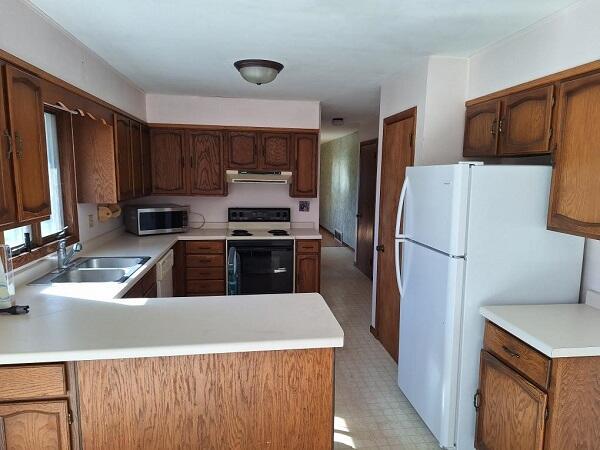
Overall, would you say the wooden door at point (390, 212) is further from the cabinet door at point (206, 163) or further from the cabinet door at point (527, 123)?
the cabinet door at point (206, 163)

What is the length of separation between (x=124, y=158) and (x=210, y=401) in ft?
7.66

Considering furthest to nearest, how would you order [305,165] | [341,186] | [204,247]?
[341,186]
[305,165]
[204,247]

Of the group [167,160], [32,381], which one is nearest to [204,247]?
[167,160]

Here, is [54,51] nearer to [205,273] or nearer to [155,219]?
[155,219]

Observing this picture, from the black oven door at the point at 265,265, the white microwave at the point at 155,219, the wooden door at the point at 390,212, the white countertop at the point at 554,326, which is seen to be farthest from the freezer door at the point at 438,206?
the white microwave at the point at 155,219

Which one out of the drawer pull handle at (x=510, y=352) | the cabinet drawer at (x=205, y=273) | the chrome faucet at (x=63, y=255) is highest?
the chrome faucet at (x=63, y=255)

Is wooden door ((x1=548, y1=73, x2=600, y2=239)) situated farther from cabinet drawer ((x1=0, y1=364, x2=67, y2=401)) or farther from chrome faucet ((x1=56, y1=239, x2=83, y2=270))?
chrome faucet ((x1=56, y1=239, x2=83, y2=270))

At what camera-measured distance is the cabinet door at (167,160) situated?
166 inches

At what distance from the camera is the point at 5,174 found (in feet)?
5.41

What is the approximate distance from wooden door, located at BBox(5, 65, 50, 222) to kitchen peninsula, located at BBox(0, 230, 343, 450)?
555 mm

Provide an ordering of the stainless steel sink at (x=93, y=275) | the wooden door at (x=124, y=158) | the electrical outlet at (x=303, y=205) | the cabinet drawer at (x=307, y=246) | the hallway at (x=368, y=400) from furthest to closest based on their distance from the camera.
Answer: the electrical outlet at (x=303, y=205) < the cabinet drawer at (x=307, y=246) < the wooden door at (x=124, y=158) < the stainless steel sink at (x=93, y=275) < the hallway at (x=368, y=400)

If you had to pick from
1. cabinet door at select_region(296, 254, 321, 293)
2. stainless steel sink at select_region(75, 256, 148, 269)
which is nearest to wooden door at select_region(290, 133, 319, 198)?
cabinet door at select_region(296, 254, 321, 293)

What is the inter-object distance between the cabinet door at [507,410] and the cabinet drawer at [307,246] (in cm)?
239

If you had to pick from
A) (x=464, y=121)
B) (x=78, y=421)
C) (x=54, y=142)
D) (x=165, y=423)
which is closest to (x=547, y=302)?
(x=464, y=121)
